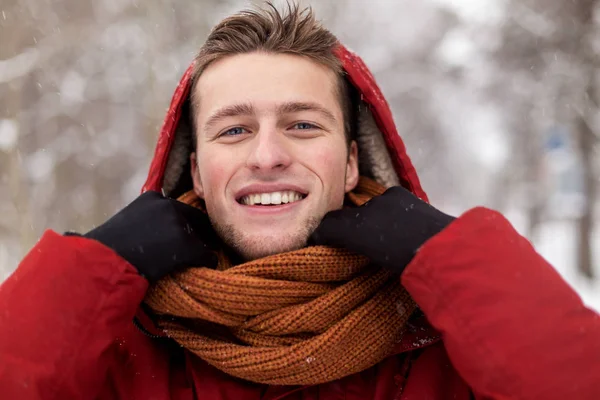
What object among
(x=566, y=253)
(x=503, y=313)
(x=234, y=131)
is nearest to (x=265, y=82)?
(x=234, y=131)

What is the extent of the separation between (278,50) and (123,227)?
940 mm

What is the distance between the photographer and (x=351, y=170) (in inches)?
95.9

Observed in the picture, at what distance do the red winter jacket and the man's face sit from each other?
495 mm

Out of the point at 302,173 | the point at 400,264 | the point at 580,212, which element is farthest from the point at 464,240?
the point at 580,212

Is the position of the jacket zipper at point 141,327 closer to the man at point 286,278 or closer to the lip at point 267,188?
the man at point 286,278

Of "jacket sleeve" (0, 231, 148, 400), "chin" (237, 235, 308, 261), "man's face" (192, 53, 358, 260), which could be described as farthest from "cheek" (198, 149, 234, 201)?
"jacket sleeve" (0, 231, 148, 400)

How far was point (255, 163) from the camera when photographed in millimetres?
2027

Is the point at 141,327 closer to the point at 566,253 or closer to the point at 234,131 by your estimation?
the point at 234,131

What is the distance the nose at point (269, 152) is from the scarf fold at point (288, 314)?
338 mm

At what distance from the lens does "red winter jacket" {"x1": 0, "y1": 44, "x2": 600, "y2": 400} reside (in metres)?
1.46

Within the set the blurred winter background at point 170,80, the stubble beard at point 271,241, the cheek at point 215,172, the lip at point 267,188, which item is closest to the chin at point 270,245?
the stubble beard at point 271,241

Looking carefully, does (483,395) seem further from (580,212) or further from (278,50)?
(580,212)

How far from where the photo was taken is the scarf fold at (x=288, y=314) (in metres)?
1.78

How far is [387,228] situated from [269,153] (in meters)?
0.53
